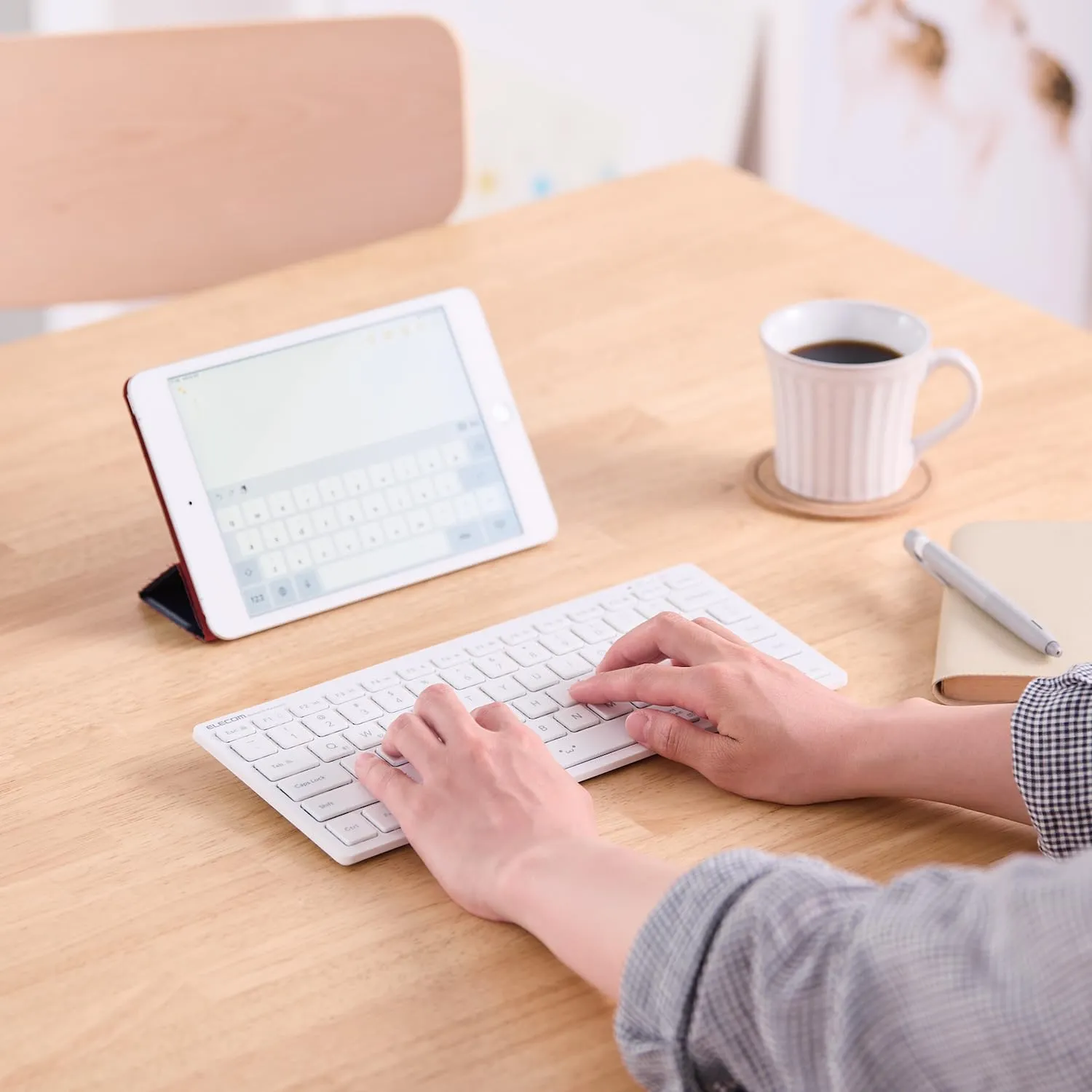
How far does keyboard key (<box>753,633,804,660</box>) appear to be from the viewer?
37.9 inches

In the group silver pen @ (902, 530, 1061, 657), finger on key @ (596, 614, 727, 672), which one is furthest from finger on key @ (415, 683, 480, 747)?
silver pen @ (902, 530, 1061, 657)

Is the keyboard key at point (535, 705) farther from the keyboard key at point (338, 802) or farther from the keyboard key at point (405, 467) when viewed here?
the keyboard key at point (405, 467)

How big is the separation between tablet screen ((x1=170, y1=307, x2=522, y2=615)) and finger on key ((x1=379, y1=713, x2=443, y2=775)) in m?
0.19

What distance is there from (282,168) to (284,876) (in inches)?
40.9

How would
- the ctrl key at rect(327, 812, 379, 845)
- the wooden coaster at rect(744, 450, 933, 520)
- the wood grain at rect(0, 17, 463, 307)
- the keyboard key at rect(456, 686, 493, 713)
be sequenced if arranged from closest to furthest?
1. the ctrl key at rect(327, 812, 379, 845)
2. the keyboard key at rect(456, 686, 493, 713)
3. the wooden coaster at rect(744, 450, 933, 520)
4. the wood grain at rect(0, 17, 463, 307)

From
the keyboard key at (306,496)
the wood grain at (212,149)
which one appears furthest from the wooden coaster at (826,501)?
the wood grain at (212,149)

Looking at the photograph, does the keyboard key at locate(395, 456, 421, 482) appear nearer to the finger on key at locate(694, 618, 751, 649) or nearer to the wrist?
the finger on key at locate(694, 618, 751, 649)

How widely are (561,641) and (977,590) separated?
0.26 m

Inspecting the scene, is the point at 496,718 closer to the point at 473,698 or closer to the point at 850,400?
the point at 473,698

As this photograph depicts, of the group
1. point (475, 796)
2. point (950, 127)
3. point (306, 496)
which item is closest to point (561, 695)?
point (475, 796)

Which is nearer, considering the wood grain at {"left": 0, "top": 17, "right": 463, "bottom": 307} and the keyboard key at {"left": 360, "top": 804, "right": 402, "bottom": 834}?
the keyboard key at {"left": 360, "top": 804, "right": 402, "bottom": 834}

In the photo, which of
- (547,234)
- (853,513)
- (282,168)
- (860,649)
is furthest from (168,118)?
(860,649)

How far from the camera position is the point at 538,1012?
2.35ft

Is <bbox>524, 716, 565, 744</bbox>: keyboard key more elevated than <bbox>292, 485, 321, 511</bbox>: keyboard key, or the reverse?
<bbox>292, 485, 321, 511</bbox>: keyboard key
